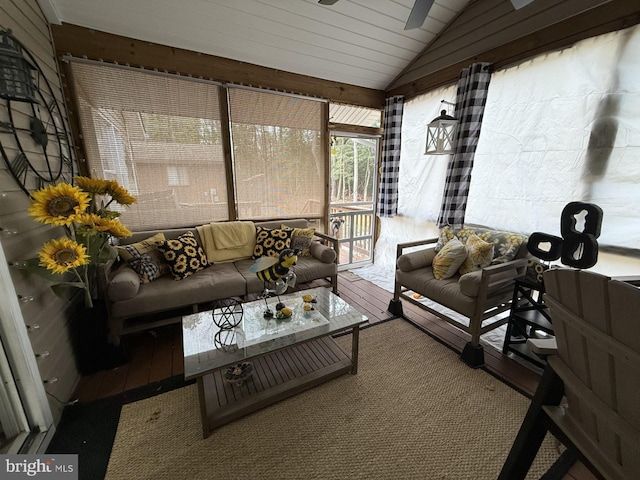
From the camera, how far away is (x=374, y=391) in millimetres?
1671

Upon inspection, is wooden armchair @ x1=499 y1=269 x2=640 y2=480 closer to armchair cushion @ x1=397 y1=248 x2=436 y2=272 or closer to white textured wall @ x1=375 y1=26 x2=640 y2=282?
armchair cushion @ x1=397 y1=248 x2=436 y2=272

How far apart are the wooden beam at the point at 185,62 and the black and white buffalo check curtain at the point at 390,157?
19.8 inches

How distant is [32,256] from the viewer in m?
1.46

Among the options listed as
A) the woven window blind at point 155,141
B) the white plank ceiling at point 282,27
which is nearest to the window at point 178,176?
the woven window blind at point 155,141

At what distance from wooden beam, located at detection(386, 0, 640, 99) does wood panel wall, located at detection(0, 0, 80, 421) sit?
11.5 feet

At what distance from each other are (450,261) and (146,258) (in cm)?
266

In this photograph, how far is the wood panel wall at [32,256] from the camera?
Answer: 1.30 metres

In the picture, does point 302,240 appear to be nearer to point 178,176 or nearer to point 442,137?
point 178,176

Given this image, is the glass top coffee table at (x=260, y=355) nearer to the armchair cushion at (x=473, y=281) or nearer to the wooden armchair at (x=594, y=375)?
the armchair cushion at (x=473, y=281)

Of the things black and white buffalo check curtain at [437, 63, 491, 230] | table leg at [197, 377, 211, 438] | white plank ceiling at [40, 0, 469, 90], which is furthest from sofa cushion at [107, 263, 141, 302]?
black and white buffalo check curtain at [437, 63, 491, 230]

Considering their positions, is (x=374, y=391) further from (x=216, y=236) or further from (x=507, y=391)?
(x=216, y=236)

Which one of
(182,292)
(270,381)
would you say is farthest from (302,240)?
(270,381)

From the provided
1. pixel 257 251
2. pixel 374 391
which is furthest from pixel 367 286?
pixel 374 391

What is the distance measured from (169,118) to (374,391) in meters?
2.98
